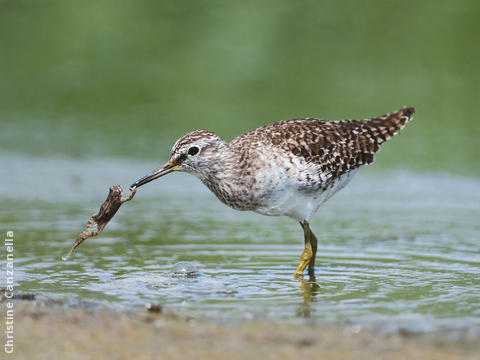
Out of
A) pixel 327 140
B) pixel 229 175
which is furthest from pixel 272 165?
pixel 327 140

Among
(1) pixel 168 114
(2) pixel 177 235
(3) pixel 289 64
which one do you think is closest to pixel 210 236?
(2) pixel 177 235

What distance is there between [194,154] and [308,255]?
5.26 feet

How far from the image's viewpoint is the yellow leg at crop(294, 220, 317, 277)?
Answer: 8.74 m

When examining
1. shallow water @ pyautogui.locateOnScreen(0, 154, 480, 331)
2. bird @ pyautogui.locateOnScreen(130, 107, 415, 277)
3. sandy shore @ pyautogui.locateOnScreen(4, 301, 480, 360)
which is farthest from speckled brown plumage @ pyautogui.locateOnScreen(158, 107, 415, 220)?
sandy shore @ pyautogui.locateOnScreen(4, 301, 480, 360)

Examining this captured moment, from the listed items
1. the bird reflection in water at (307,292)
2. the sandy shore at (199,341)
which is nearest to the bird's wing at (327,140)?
the bird reflection in water at (307,292)

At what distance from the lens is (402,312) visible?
22.3ft

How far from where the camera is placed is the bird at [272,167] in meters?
8.81

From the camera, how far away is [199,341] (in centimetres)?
593

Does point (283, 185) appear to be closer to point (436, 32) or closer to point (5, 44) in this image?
point (436, 32)

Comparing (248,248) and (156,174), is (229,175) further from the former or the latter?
(248,248)

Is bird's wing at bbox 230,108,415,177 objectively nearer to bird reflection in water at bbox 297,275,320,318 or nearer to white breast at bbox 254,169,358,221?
white breast at bbox 254,169,358,221

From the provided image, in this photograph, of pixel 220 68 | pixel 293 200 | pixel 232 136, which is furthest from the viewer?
pixel 220 68

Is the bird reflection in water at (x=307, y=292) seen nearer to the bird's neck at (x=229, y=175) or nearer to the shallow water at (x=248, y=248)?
the shallow water at (x=248, y=248)

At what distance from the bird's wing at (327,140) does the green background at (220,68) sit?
4975mm
